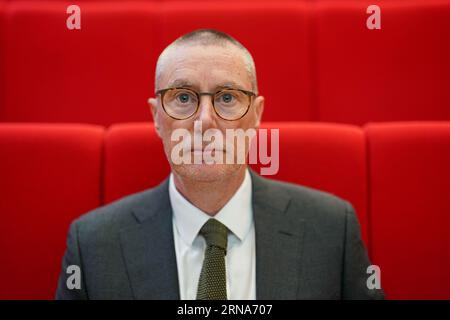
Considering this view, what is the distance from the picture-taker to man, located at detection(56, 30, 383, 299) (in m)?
0.50

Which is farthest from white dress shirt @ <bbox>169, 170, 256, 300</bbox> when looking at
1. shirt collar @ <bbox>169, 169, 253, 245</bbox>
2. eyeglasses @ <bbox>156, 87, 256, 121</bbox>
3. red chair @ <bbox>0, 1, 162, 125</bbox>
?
red chair @ <bbox>0, 1, 162, 125</bbox>

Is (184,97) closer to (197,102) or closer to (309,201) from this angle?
(197,102)

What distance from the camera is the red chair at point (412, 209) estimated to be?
22.9 inches

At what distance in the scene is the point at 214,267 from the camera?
510mm

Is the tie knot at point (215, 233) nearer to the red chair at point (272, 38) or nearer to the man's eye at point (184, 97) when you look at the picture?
the man's eye at point (184, 97)

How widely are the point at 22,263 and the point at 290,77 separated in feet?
1.37

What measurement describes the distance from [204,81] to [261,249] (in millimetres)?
177

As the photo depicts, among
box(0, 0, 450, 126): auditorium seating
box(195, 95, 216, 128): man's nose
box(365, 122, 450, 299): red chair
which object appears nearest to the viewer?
box(195, 95, 216, 128): man's nose

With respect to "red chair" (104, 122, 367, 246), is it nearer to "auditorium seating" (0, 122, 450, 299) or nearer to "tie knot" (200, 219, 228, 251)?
"auditorium seating" (0, 122, 450, 299)

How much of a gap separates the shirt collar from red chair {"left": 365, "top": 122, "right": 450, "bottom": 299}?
158 millimetres

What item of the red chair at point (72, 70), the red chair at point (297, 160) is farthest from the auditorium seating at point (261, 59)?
the red chair at point (297, 160)

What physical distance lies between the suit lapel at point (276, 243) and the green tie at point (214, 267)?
0.04m

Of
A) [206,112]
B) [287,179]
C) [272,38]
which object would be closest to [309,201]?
[287,179]
